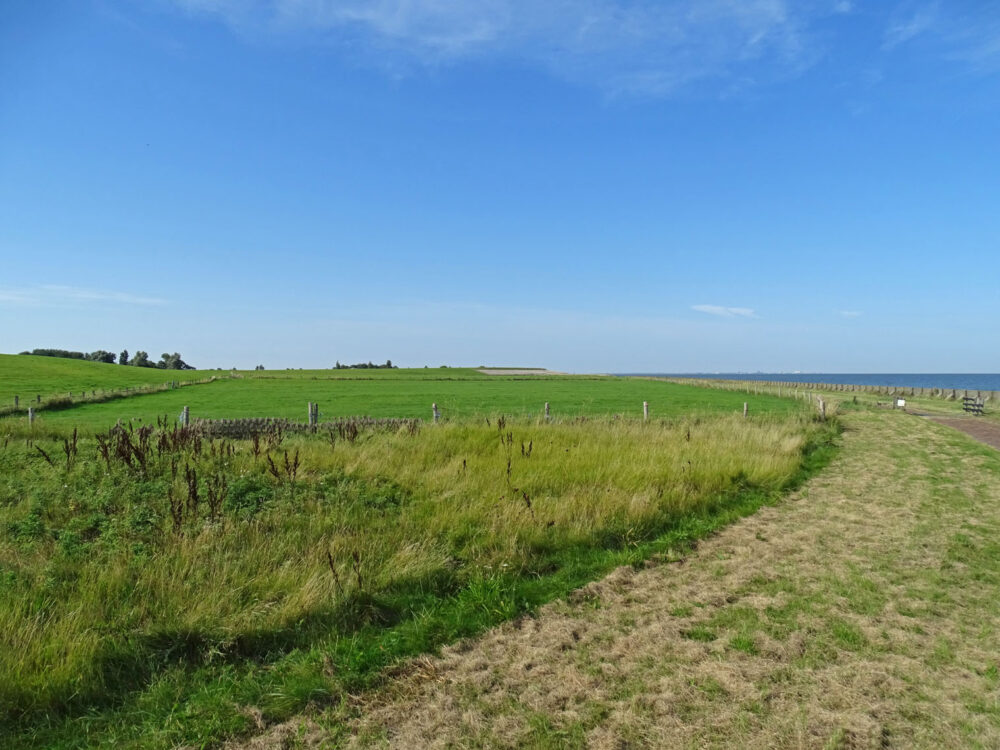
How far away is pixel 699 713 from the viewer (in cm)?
387

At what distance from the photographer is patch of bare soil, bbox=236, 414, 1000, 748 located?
369 cm

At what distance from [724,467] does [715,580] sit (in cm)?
567

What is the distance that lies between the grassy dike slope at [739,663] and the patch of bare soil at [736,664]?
1 cm

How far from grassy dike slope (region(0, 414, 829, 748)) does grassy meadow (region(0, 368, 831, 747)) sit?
0.07 feet

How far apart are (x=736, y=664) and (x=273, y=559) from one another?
4.89m

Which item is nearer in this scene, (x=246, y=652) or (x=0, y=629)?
(x=0, y=629)

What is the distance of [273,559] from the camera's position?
6.24m

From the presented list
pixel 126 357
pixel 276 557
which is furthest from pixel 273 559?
pixel 126 357

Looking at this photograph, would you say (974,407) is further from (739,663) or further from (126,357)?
(126,357)

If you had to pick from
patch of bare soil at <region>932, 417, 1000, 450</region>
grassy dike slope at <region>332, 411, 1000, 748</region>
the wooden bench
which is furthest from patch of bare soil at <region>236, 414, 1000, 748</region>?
the wooden bench

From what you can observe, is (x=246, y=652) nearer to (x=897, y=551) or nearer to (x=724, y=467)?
(x=897, y=551)

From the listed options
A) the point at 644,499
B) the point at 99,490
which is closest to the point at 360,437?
the point at 99,490

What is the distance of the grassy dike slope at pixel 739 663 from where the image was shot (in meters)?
3.70

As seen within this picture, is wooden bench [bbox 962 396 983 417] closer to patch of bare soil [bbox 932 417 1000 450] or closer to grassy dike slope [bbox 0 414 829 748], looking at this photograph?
patch of bare soil [bbox 932 417 1000 450]
